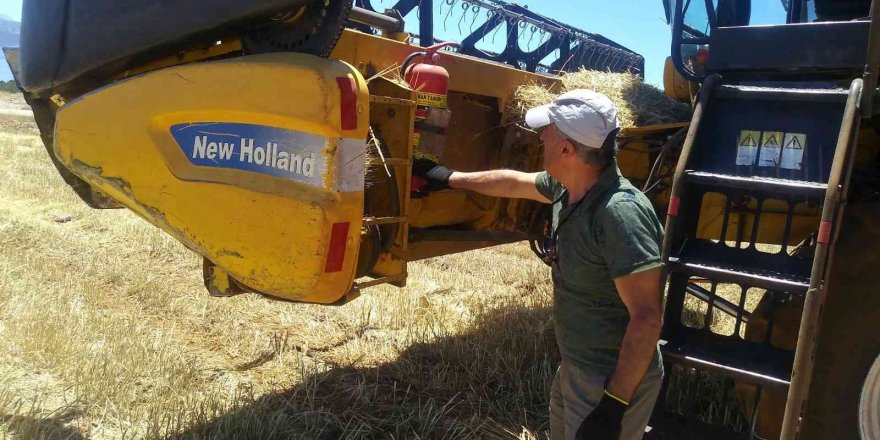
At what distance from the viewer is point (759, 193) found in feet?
7.61

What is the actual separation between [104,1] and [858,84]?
2757mm

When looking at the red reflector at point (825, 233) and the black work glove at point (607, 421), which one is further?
the red reflector at point (825, 233)

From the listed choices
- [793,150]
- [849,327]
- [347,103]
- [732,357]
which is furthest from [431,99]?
[849,327]

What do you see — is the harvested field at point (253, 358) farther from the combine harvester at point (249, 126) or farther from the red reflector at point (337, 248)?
the red reflector at point (337, 248)

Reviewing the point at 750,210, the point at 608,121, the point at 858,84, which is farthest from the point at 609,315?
the point at 750,210

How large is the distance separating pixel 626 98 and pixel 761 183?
1589 millimetres

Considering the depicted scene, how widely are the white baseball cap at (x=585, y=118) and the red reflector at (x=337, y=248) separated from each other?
0.84 metres

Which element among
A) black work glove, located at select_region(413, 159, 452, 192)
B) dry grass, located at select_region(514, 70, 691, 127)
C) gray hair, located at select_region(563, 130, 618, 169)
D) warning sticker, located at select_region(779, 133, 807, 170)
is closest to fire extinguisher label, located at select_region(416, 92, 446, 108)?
black work glove, located at select_region(413, 159, 452, 192)

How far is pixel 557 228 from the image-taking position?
2.05 m

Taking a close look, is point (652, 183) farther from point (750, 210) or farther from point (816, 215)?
point (816, 215)

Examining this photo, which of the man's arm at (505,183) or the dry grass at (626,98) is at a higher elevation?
the dry grass at (626,98)

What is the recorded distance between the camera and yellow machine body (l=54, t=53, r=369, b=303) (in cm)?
229

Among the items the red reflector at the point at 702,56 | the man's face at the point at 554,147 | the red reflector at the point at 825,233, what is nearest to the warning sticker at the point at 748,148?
the red reflector at the point at 825,233

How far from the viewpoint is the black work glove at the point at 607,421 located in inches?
69.3
